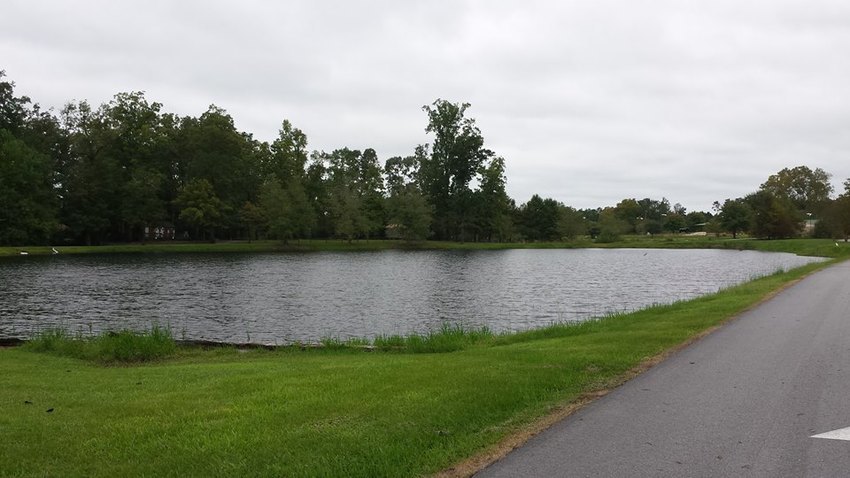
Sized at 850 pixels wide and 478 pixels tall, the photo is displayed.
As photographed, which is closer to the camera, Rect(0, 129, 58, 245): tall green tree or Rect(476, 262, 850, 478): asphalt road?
Rect(476, 262, 850, 478): asphalt road

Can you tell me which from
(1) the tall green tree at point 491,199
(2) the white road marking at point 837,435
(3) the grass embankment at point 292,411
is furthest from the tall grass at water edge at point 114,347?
(1) the tall green tree at point 491,199

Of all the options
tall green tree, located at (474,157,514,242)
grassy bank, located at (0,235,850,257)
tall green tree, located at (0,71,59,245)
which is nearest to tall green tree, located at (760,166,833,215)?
grassy bank, located at (0,235,850,257)

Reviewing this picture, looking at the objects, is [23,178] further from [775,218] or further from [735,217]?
[735,217]

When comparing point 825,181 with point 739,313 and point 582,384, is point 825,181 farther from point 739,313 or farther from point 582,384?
point 582,384

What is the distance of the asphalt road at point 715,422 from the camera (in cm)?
529

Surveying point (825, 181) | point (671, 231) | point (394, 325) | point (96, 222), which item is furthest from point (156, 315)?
point (671, 231)

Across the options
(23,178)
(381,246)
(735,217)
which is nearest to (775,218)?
(735,217)

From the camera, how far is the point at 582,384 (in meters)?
8.48

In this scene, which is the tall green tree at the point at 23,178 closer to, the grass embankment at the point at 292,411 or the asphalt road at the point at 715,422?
the grass embankment at the point at 292,411

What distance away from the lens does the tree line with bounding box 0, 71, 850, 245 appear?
258 ft

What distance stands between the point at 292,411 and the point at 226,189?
90262mm

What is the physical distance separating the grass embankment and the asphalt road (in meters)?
0.57

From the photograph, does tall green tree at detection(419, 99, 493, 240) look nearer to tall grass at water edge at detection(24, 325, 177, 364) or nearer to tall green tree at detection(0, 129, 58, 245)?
tall green tree at detection(0, 129, 58, 245)

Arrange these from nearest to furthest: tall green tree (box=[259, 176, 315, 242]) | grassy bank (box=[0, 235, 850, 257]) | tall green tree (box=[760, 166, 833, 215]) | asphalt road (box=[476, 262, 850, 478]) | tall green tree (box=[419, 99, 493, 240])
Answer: asphalt road (box=[476, 262, 850, 478]), grassy bank (box=[0, 235, 850, 257]), tall green tree (box=[259, 176, 315, 242]), tall green tree (box=[419, 99, 493, 240]), tall green tree (box=[760, 166, 833, 215])
